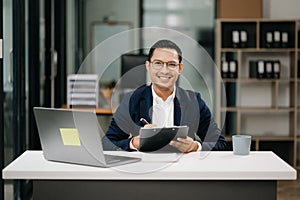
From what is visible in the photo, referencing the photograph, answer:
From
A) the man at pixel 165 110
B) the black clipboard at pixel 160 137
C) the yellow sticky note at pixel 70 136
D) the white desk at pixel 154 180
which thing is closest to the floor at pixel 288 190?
the man at pixel 165 110

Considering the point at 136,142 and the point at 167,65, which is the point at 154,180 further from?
the point at 167,65

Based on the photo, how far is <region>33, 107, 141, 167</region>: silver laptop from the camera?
248cm

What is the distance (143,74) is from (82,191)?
3.43 ft

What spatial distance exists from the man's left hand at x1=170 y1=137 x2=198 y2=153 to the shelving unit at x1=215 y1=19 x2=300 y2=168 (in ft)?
12.4

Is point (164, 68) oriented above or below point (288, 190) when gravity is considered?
above

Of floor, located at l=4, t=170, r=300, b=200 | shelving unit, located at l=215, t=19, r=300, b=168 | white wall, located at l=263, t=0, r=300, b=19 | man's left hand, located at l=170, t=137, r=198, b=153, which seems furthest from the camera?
white wall, located at l=263, t=0, r=300, b=19

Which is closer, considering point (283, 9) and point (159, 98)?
point (159, 98)

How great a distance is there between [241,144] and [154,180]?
1.76 feet

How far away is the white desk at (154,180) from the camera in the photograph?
8.18 feet

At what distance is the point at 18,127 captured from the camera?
4.82m

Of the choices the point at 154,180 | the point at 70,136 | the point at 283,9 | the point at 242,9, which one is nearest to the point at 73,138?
the point at 70,136

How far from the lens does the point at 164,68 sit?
2.83m

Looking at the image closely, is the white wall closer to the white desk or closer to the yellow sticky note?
the white desk

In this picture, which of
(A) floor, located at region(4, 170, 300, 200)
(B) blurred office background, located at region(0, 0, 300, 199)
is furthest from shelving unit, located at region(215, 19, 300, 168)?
(A) floor, located at region(4, 170, 300, 200)
